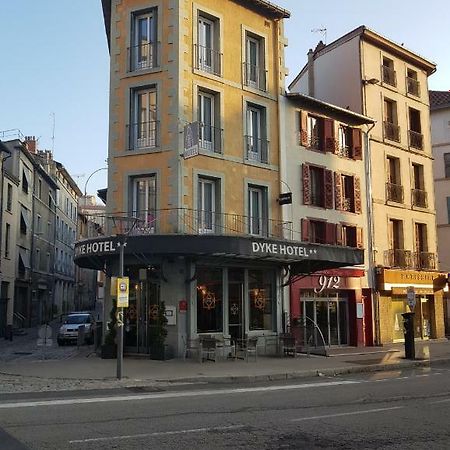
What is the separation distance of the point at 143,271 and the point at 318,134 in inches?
416

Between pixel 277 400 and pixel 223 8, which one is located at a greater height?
pixel 223 8

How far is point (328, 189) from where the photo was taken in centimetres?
2564

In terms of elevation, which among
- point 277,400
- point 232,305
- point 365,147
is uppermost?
point 365,147

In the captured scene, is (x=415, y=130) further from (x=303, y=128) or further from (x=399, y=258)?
(x=303, y=128)

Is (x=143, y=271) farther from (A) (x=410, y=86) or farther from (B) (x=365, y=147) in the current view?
(A) (x=410, y=86)

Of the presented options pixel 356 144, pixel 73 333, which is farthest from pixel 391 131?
pixel 73 333

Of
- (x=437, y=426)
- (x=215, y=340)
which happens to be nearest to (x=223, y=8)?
(x=215, y=340)

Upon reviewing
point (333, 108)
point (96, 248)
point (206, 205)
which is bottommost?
point (96, 248)

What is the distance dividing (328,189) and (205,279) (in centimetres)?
790

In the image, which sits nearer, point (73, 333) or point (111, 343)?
point (111, 343)

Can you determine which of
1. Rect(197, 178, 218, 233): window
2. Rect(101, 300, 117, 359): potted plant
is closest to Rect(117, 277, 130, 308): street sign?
Rect(101, 300, 117, 359): potted plant

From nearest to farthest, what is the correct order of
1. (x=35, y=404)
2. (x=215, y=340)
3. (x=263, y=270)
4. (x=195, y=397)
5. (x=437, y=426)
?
(x=437, y=426), (x=35, y=404), (x=195, y=397), (x=215, y=340), (x=263, y=270)

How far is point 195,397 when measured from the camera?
11859 millimetres

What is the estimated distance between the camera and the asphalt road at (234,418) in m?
7.39
